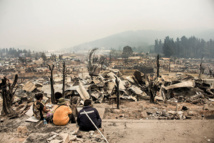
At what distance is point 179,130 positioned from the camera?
13.0 feet

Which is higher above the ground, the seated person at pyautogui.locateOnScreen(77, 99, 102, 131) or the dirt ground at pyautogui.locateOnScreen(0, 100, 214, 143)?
the seated person at pyautogui.locateOnScreen(77, 99, 102, 131)

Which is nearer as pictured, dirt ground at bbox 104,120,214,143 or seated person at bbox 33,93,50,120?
dirt ground at bbox 104,120,214,143

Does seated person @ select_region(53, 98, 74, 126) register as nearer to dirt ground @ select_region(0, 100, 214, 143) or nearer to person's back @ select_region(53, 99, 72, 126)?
person's back @ select_region(53, 99, 72, 126)

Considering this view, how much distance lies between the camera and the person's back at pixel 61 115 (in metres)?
3.94

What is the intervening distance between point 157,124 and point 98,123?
1.91 meters

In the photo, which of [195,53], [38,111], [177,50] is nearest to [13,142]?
[38,111]

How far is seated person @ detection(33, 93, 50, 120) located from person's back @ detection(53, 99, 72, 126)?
2.00ft

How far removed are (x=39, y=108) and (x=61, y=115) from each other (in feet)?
2.86

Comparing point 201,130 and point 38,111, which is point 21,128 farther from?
point 201,130

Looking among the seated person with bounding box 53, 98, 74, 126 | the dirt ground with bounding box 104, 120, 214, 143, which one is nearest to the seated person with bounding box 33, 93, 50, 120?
the seated person with bounding box 53, 98, 74, 126

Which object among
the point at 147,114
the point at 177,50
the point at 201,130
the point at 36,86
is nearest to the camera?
the point at 201,130

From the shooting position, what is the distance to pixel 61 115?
3971mm

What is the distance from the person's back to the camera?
394cm

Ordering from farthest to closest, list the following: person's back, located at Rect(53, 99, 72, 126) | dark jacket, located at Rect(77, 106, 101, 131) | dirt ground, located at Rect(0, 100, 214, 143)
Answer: person's back, located at Rect(53, 99, 72, 126) → dirt ground, located at Rect(0, 100, 214, 143) → dark jacket, located at Rect(77, 106, 101, 131)
